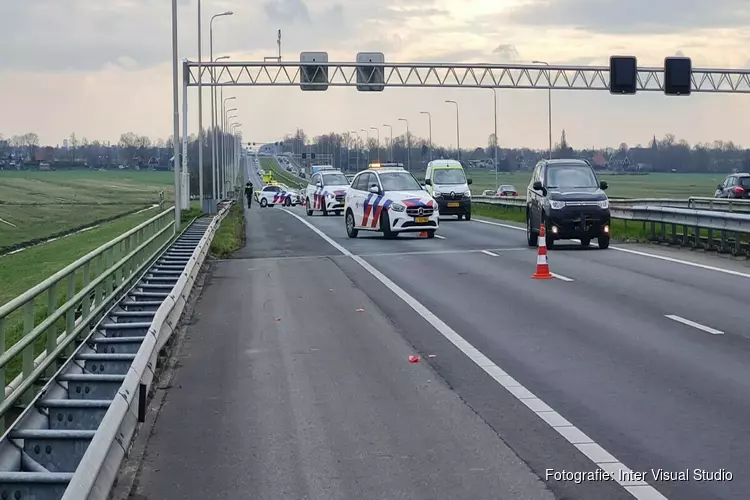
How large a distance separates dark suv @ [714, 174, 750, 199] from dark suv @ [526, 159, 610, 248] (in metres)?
20.6

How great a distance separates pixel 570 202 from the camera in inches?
1019

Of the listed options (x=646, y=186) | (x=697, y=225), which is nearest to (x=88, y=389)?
(x=697, y=225)

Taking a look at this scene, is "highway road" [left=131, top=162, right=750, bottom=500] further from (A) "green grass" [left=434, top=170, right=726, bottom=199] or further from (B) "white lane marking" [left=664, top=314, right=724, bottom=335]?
(A) "green grass" [left=434, top=170, right=726, bottom=199]

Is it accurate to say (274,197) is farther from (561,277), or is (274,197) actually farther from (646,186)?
(561,277)

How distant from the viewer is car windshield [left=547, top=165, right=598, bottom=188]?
88.0 ft

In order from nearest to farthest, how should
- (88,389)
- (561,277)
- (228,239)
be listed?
(88,389)
(561,277)
(228,239)

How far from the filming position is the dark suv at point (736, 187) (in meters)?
46.0

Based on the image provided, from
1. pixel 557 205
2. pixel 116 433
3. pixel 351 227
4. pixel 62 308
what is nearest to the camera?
pixel 116 433

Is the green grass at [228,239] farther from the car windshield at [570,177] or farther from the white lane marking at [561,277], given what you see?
the white lane marking at [561,277]

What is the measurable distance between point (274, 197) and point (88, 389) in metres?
72.4

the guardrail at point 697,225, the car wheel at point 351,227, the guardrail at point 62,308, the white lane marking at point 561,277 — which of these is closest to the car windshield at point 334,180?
the car wheel at point 351,227

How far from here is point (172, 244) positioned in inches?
931

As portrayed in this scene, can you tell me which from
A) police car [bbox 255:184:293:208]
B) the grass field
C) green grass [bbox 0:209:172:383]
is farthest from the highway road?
police car [bbox 255:184:293:208]

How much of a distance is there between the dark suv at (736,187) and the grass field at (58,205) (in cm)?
2689
